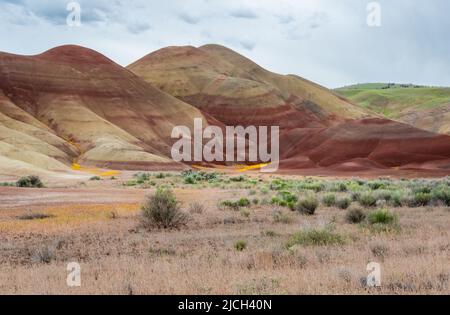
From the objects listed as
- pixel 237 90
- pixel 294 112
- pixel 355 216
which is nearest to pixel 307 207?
pixel 355 216

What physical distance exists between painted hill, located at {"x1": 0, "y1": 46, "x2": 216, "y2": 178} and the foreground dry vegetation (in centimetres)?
5075

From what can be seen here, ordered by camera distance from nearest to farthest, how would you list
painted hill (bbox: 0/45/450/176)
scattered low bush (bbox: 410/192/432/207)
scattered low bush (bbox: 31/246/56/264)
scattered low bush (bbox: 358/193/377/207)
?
scattered low bush (bbox: 31/246/56/264)
scattered low bush (bbox: 358/193/377/207)
scattered low bush (bbox: 410/192/432/207)
painted hill (bbox: 0/45/450/176)

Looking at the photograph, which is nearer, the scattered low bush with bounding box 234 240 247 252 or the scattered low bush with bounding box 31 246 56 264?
the scattered low bush with bounding box 31 246 56 264

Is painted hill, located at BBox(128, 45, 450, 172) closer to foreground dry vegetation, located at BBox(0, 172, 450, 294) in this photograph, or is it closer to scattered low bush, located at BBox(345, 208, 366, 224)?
scattered low bush, located at BBox(345, 208, 366, 224)

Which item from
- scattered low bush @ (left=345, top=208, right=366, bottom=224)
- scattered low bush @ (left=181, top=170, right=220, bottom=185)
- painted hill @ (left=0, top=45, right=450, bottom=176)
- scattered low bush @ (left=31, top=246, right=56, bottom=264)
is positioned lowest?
scattered low bush @ (left=181, top=170, right=220, bottom=185)

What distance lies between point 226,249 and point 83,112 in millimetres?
84139

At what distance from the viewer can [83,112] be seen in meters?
91.3

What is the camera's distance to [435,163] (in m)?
71.8

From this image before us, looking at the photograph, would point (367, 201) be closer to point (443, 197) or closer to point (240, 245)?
point (443, 197)

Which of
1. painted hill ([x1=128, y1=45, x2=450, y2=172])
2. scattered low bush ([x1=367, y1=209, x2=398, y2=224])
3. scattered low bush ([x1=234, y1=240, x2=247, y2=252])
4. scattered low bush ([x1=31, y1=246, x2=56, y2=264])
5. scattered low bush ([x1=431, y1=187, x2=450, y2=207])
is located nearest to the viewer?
scattered low bush ([x1=31, y1=246, x2=56, y2=264])

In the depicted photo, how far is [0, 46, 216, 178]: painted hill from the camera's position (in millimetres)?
76562

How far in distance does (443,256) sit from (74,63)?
104 metres

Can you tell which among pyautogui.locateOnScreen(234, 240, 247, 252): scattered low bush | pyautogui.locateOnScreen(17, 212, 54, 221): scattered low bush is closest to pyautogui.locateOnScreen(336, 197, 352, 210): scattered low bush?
pyautogui.locateOnScreen(234, 240, 247, 252): scattered low bush
